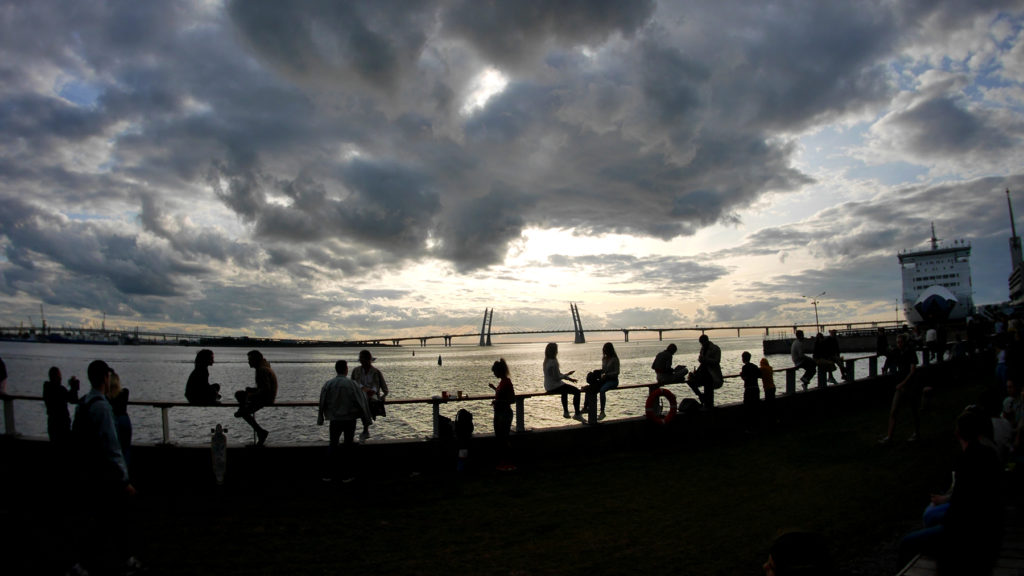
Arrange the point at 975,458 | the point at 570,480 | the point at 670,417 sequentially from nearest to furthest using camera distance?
the point at 975,458 → the point at 570,480 → the point at 670,417

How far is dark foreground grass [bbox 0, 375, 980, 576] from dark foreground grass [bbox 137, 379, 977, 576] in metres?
0.03

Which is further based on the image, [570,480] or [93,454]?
[570,480]

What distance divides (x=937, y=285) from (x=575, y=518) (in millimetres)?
107614

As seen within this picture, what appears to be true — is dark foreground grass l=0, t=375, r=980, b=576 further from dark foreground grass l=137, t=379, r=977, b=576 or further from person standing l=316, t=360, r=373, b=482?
person standing l=316, t=360, r=373, b=482

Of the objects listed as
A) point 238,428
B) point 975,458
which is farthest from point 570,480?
point 238,428

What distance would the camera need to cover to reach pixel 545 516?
24.7ft

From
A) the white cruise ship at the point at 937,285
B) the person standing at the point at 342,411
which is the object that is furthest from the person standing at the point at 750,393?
the white cruise ship at the point at 937,285

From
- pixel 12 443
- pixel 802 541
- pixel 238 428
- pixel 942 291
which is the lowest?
Answer: pixel 238 428

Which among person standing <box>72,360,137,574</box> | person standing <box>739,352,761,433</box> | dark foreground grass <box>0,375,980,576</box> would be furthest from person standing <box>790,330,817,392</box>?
person standing <box>72,360,137,574</box>

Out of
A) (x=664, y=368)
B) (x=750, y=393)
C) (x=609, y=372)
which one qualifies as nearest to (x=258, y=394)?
(x=609, y=372)

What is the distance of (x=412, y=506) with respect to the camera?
8.05m

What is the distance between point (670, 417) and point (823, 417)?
5.93 meters

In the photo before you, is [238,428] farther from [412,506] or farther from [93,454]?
[93,454]

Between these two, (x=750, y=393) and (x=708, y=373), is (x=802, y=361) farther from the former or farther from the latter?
(x=708, y=373)
